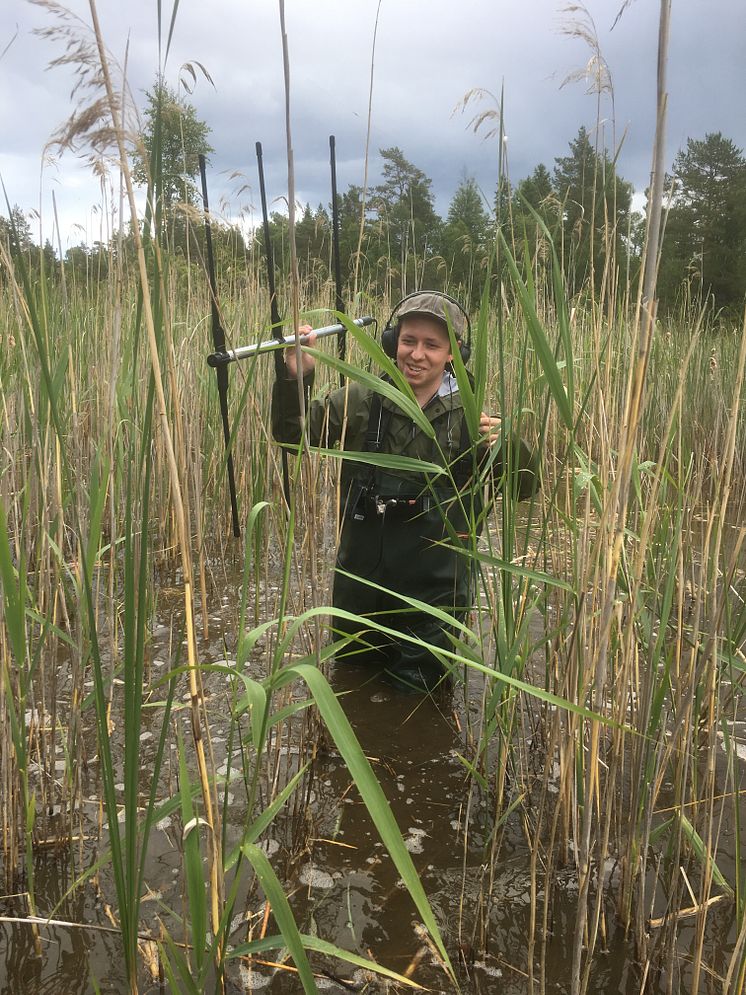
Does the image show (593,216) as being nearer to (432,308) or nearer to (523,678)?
(523,678)

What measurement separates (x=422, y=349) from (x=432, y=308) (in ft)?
0.52

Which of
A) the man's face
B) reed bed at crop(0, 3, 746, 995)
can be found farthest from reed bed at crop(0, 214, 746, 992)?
the man's face

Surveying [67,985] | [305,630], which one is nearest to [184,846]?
[67,985]

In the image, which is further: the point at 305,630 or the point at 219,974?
the point at 305,630

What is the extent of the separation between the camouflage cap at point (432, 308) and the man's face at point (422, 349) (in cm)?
4

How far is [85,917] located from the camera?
1.47 metres

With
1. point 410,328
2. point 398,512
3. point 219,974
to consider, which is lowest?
point 219,974

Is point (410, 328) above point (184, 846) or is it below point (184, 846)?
above

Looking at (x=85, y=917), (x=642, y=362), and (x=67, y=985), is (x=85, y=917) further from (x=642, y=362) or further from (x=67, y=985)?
(x=642, y=362)

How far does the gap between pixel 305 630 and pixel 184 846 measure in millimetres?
1060

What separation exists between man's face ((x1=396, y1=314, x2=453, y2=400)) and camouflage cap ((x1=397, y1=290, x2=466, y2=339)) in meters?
0.04

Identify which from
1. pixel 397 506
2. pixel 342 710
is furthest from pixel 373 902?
pixel 397 506

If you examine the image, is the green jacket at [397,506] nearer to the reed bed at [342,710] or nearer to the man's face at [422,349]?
the man's face at [422,349]

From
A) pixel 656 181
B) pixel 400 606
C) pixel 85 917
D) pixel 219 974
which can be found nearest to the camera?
pixel 656 181
